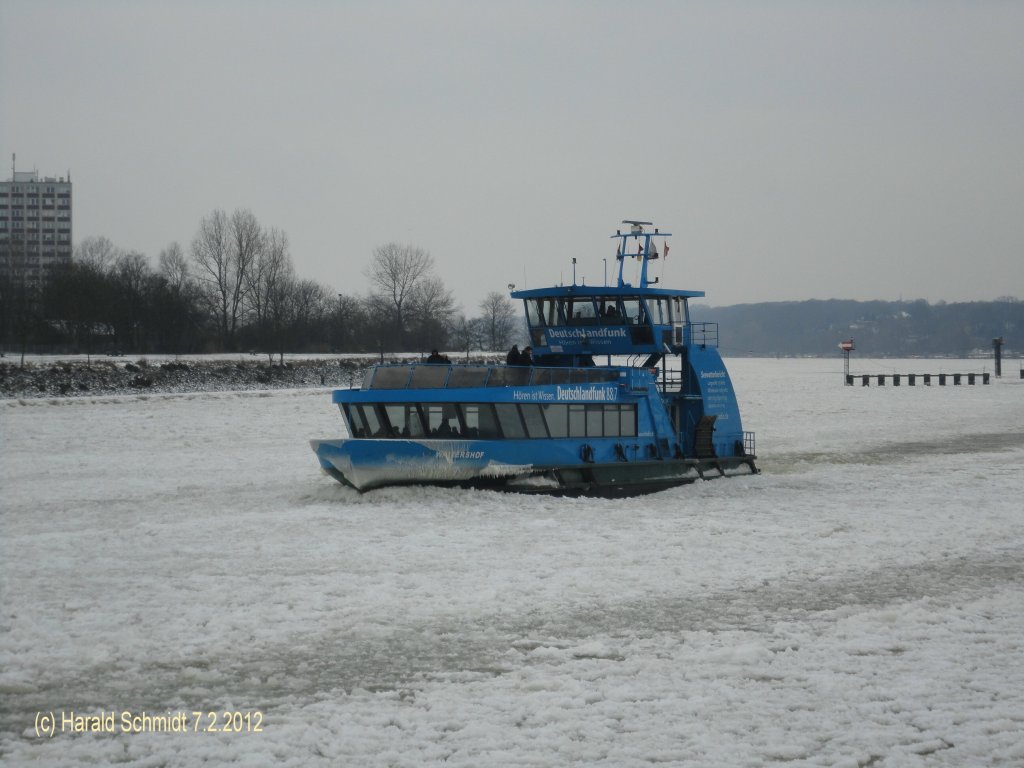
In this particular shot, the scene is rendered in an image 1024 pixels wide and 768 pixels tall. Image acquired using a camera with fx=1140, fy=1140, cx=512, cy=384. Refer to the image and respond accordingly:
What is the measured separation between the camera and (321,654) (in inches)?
448

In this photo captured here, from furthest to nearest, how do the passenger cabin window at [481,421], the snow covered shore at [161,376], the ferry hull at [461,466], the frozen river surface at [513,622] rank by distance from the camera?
the snow covered shore at [161,376]
the passenger cabin window at [481,421]
the ferry hull at [461,466]
the frozen river surface at [513,622]

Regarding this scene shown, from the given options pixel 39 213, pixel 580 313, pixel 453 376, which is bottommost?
pixel 453 376

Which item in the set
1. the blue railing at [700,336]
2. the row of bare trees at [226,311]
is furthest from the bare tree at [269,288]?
the blue railing at [700,336]

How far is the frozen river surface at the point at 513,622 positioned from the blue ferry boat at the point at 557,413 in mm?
646

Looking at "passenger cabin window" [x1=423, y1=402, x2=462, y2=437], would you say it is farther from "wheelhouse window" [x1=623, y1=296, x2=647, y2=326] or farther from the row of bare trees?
the row of bare trees

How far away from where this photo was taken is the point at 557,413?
21.7 m

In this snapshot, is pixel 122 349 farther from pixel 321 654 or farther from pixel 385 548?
pixel 321 654

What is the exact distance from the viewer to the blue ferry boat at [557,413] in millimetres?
20953

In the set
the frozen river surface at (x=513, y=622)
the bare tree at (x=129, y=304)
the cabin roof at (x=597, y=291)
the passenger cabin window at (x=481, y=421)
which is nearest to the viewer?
the frozen river surface at (x=513, y=622)

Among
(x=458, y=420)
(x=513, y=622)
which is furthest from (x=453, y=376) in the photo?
(x=513, y=622)

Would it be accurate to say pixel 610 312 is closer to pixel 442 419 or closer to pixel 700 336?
pixel 700 336

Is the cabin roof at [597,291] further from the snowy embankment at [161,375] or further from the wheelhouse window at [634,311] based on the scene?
the snowy embankment at [161,375]

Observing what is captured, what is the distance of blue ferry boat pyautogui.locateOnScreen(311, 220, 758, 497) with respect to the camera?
21.0 m

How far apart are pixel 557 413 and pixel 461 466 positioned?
2197 mm
